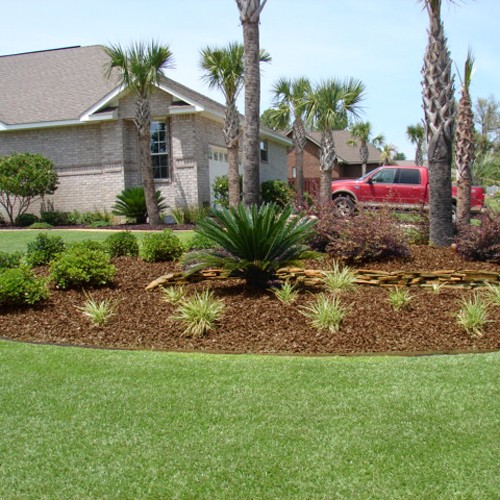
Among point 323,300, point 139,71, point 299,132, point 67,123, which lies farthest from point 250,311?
point 299,132

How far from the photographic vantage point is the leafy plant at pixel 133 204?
1980 cm

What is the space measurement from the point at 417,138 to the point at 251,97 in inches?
1797

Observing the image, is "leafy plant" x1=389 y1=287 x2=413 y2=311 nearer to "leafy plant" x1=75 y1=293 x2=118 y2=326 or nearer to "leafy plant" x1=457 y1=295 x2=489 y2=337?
"leafy plant" x1=457 y1=295 x2=489 y2=337

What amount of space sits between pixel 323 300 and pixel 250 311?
89 centimetres

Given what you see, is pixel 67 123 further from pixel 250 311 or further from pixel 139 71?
pixel 250 311

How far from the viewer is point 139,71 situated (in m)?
18.1

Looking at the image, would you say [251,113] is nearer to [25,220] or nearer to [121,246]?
[121,246]

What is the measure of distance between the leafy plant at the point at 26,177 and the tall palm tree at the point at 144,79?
13.3 ft

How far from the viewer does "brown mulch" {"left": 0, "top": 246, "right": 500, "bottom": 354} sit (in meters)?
5.94

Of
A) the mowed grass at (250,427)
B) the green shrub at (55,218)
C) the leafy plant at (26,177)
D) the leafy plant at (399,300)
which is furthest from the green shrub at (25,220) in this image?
the leafy plant at (399,300)

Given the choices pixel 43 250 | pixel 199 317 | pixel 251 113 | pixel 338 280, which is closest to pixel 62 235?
pixel 43 250

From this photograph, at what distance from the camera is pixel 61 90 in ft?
77.5

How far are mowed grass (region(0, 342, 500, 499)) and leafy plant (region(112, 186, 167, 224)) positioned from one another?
47.6 ft

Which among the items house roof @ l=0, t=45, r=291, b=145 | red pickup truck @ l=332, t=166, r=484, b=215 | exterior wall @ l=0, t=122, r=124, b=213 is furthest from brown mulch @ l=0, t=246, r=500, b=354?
exterior wall @ l=0, t=122, r=124, b=213
